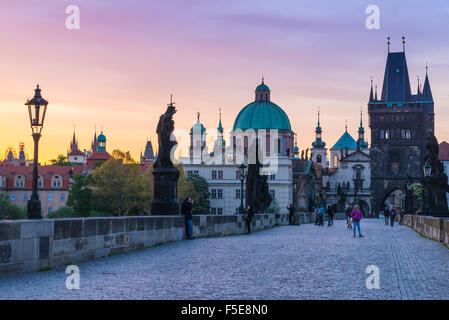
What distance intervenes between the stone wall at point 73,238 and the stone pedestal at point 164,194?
114cm

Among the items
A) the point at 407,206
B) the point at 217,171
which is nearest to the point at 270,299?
the point at 407,206

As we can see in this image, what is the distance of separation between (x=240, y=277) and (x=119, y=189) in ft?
248

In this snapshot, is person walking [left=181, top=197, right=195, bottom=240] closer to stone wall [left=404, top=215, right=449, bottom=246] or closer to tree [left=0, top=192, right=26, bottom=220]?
stone wall [left=404, top=215, right=449, bottom=246]

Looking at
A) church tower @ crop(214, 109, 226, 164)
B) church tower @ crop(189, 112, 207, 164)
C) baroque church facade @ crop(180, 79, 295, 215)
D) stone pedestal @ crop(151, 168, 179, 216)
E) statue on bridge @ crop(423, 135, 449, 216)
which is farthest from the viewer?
church tower @ crop(189, 112, 207, 164)

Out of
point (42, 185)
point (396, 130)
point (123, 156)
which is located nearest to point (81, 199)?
point (123, 156)

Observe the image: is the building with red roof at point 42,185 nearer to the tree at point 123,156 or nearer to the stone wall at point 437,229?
the tree at point 123,156

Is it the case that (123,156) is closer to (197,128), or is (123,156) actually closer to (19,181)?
(197,128)

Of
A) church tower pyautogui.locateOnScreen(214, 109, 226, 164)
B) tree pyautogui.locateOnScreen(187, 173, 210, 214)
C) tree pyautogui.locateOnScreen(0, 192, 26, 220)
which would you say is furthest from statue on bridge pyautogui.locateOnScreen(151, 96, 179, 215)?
church tower pyautogui.locateOnScreen(214, 109, 226, 164)

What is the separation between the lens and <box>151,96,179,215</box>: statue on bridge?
22.9m

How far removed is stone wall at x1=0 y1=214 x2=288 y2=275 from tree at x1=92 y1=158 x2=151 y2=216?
64055 mm

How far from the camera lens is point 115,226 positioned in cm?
1598

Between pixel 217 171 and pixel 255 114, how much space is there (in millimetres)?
19141

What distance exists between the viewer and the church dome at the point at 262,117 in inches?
5281
